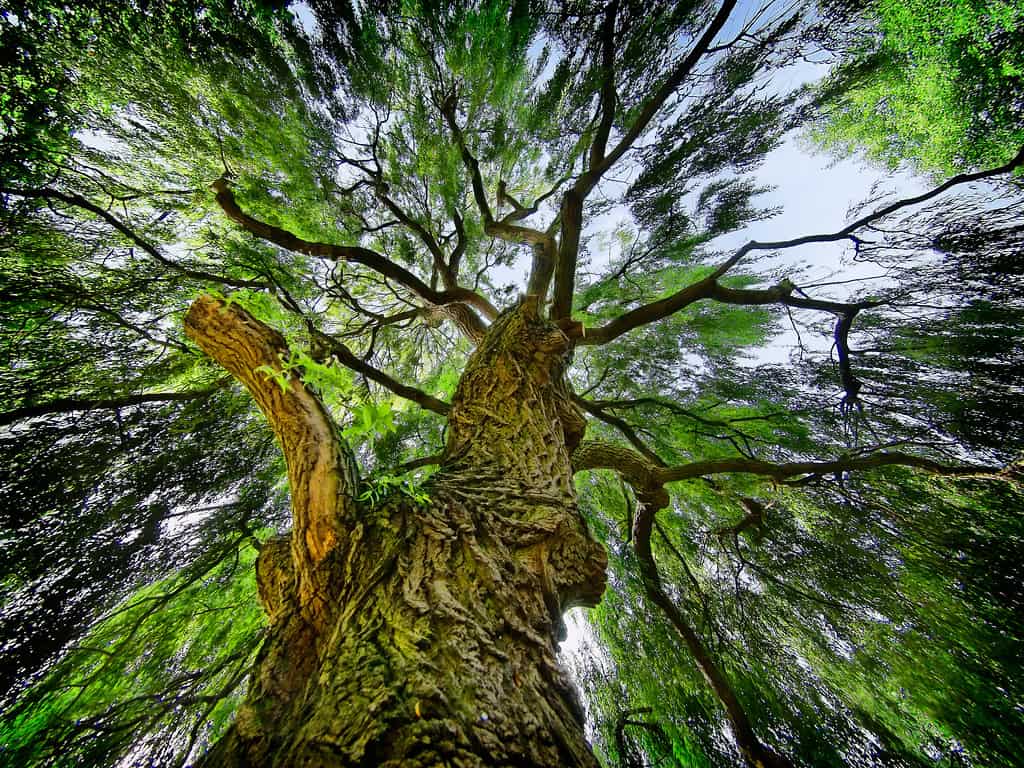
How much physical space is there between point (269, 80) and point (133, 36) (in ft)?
1.91

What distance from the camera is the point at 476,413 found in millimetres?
1549

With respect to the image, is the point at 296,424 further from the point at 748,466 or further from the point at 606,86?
the point at 606,86

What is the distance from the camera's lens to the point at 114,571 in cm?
195

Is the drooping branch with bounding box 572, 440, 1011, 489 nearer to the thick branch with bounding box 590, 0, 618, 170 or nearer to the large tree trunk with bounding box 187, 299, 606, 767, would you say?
the large tree trunk with bounding box 187, 299, 606, 767

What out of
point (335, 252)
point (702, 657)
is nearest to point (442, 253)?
point (335, 252)

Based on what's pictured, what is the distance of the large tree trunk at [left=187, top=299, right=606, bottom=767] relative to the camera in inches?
22.2

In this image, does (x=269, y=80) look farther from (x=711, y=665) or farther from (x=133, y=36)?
(x=711, y=665)

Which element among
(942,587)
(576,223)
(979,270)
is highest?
(576,223)

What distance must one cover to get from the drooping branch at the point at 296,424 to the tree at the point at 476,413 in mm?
11

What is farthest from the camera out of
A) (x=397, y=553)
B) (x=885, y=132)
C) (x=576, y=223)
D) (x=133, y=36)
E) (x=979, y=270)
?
(x=576, y=223)

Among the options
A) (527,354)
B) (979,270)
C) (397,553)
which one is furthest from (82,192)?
(979,270)

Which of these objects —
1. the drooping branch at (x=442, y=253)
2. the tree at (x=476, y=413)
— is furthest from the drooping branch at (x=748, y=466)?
the drooping branch at (x=442, y=253)

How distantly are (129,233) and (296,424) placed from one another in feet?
6.33

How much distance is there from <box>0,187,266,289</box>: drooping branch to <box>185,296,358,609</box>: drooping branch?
1.22m
